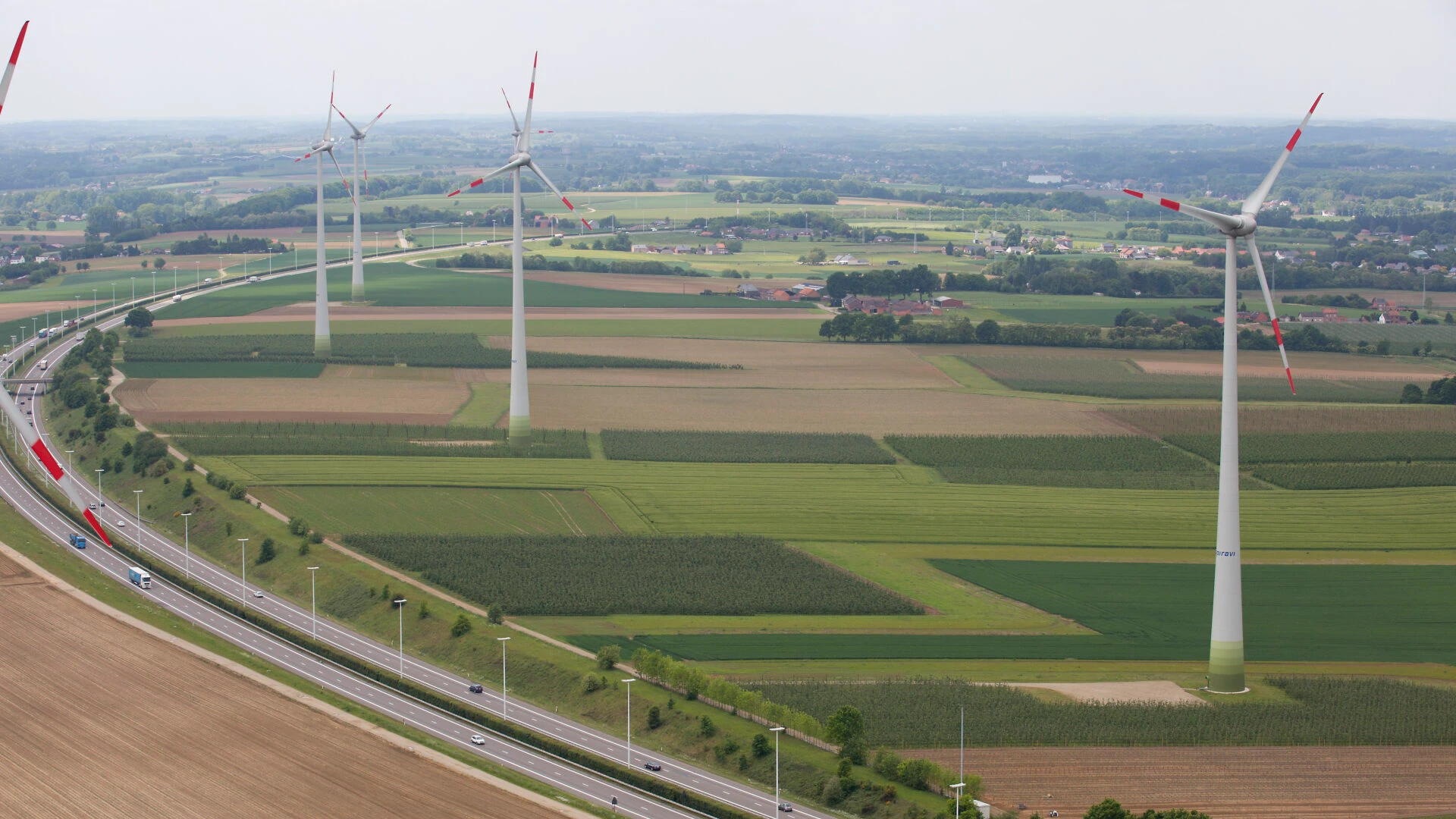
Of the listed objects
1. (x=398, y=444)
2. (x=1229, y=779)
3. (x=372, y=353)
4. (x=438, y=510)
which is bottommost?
(x=1229, y=779)

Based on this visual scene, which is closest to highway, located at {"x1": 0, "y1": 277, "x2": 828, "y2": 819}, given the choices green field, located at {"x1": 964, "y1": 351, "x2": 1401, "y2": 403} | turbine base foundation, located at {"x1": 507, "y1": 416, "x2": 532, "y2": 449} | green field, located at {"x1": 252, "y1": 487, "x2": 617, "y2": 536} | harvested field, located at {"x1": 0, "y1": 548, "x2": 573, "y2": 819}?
harvested field, located at {"x1": 0, "y1": 548, "x2": 573, "y2": 819}

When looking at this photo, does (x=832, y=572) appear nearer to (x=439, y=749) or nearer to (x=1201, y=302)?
(x=439, y=749)

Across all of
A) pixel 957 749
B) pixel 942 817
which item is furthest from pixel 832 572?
pixel 942 817

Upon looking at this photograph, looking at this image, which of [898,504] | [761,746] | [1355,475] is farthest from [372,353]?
[761,746]

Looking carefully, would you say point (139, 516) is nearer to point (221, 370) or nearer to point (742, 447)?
point (742, 447)

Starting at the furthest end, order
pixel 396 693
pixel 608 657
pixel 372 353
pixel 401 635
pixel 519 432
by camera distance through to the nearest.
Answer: pixel 372 353 < pixel 519 432 < pixel 401 635 < pixel 608 657 < pixel 396 693

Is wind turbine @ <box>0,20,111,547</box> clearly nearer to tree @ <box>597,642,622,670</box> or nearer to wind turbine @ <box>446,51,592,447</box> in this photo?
tree @ <box>597,642,622,670</box>

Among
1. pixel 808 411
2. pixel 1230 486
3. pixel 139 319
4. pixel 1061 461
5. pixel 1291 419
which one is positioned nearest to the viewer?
pixel 1230 486
